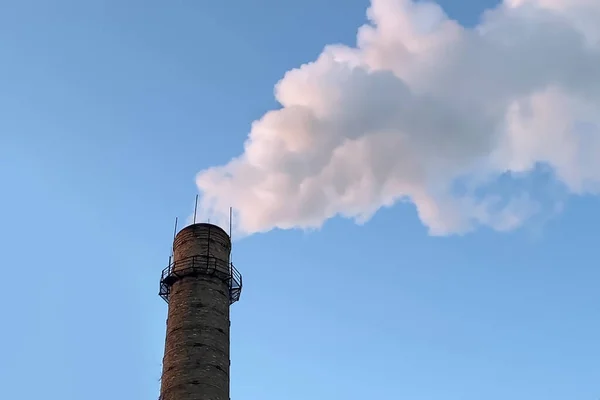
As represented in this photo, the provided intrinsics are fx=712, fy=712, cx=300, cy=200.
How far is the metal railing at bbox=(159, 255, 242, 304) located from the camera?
3697cm

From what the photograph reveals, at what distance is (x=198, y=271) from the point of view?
36844 millimetres

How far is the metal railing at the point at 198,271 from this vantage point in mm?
36969

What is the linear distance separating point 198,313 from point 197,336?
1.27m

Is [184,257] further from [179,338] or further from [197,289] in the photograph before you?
[179,338]

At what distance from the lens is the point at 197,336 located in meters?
34.7

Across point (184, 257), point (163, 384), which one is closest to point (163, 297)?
point (184, 257)

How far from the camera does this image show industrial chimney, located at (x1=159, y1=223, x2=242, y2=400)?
3372 centimetres

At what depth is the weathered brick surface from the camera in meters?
33.6

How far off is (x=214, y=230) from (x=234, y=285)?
10.9 ft

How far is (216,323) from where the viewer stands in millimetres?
35594

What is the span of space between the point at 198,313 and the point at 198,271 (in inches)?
94.9

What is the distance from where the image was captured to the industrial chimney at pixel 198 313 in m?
33.7

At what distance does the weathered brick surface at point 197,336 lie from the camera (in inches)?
1323

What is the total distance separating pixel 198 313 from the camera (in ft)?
116
